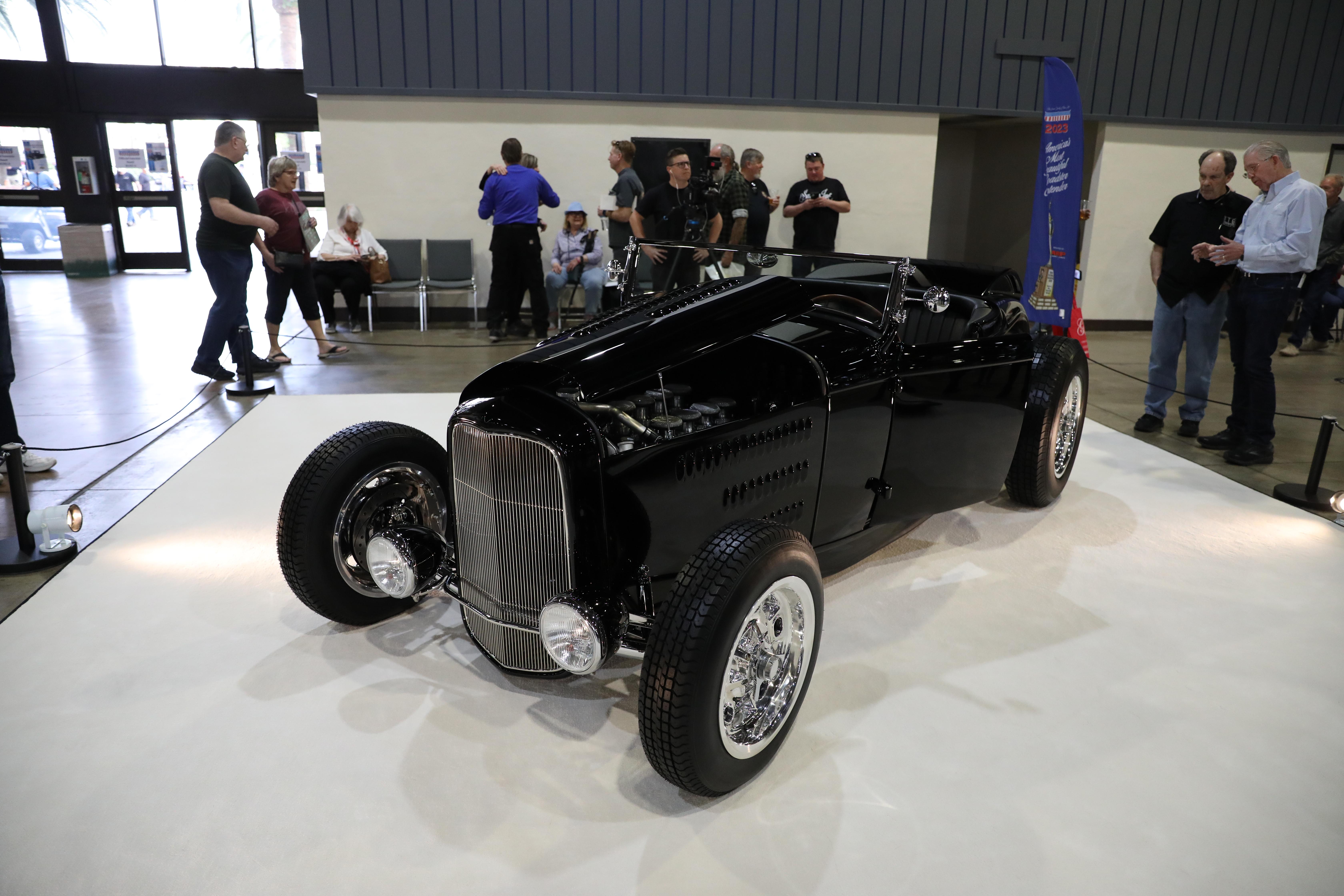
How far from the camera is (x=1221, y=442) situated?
5375 mm

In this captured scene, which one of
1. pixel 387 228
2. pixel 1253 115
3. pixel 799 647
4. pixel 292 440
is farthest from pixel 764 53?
pixel 799 647

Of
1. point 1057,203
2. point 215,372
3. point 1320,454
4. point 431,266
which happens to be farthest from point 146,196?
point 1320,454

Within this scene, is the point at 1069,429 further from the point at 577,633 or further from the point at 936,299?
the point at 577,633

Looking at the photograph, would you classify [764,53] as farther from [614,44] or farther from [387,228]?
[387,228]

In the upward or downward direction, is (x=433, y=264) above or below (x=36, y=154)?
below

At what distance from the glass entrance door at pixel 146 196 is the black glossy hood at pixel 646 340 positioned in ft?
43.9

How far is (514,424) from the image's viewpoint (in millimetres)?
2439

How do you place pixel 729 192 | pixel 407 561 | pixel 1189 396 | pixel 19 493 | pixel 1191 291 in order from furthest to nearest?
1. pixel 729 192
2. pixel 1189 396
3. pixel 1191 291
4. pixel 19 493
5. pixel 407 561

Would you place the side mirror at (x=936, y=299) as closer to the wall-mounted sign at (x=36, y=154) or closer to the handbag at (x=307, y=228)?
the handbag at (x=307, y=228)

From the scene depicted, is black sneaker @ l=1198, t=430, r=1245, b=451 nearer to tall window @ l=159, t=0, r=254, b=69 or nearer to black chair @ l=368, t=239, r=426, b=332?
black chair @ l=368, t=239, r=426, b=332

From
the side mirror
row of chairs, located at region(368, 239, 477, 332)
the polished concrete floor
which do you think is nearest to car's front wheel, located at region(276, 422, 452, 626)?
the polished concrete floor

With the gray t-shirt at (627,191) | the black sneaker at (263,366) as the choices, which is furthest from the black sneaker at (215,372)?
the gray t-shirt at (627,191)

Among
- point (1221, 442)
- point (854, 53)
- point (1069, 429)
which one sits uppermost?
point (854, 53)

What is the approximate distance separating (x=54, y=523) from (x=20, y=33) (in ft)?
44.4
